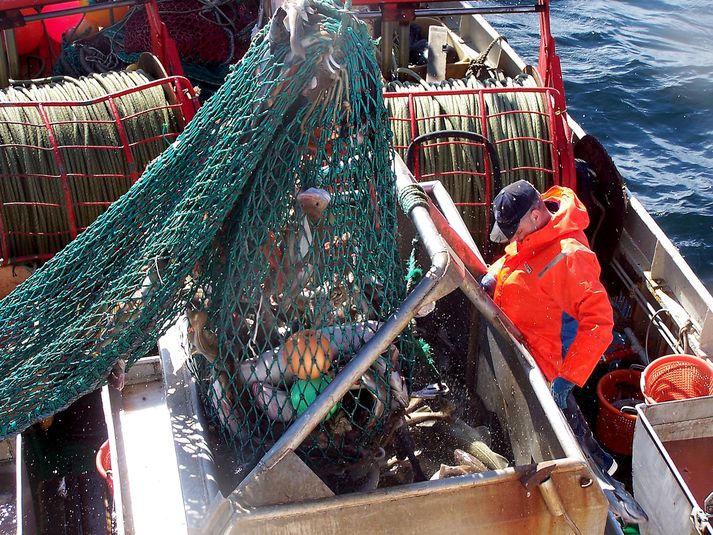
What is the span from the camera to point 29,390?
2895mm

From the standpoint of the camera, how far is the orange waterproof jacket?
13.0ft

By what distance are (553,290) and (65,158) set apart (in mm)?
4134

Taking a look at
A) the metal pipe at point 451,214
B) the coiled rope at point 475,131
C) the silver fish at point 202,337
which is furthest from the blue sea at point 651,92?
the silver fish at point 202,337

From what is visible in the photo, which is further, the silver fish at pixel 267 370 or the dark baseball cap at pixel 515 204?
the dark baseball cap at pixel 515 204

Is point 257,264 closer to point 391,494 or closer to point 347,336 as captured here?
point 347,336

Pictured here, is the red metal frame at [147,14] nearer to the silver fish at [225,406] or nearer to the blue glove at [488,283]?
the blue glove at [488,283]

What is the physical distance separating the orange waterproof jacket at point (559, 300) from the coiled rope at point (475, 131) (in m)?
2.24

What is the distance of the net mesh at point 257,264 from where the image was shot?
2742 millimetres

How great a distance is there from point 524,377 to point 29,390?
1861 millimetres

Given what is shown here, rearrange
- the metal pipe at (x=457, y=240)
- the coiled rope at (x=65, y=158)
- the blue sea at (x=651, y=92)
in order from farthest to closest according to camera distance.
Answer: the blue sea at (x=651, y=92), the coiled rope at (x=65, y=158), the metal pipe at (x=457, y=240)

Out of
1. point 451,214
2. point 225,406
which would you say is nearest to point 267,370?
point 225,406

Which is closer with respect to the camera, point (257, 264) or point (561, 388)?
point (257, 264)

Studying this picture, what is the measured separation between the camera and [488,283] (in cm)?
412

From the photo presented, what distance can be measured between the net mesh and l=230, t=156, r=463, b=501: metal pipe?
0.80ft
